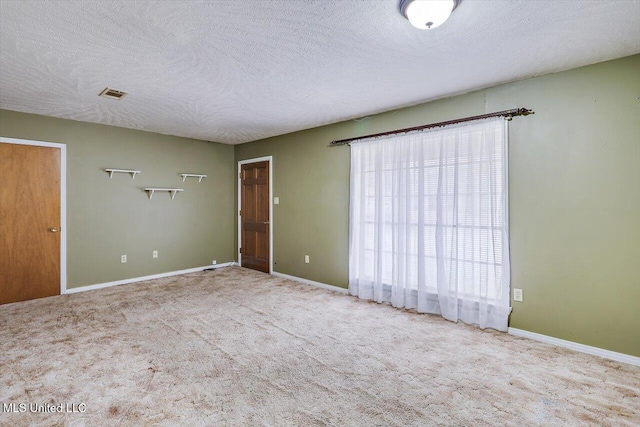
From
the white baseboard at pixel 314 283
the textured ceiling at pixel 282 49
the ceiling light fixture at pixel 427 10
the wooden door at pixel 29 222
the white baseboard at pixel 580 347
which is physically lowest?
the white baseboard at pixel 580 347

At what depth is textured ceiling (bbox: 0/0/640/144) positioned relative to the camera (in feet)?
6.46

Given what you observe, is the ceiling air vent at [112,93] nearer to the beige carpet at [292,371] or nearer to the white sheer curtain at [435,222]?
the beige carpet at [292,371]

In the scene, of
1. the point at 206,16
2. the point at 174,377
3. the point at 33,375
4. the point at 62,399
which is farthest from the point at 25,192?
the point at 206,16

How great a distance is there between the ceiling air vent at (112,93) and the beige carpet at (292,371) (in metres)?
2.43

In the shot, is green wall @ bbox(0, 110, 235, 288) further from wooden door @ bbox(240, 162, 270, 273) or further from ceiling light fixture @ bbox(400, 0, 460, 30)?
ceiling light fixture @ bbox(400, 0, 460, 30)

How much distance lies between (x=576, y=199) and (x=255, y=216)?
15.6 ft

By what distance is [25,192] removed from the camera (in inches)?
164

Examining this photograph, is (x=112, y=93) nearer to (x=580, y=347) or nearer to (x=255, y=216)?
(x=255, y=216)

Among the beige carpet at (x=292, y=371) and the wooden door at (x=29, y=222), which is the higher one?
the wooden door at (x=29, y=222)

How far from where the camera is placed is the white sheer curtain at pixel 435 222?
3.22 m

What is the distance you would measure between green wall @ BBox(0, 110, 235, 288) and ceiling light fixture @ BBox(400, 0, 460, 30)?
4.73m

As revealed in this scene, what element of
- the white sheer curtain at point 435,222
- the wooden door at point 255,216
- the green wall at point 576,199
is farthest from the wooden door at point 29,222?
the green wall at point 576,199

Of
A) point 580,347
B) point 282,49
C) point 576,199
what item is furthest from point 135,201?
point 580,347

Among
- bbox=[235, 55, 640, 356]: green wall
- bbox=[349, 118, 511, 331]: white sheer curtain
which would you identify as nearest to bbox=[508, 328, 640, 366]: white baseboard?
bbox=[235, 55, 640, 356]: green wall
